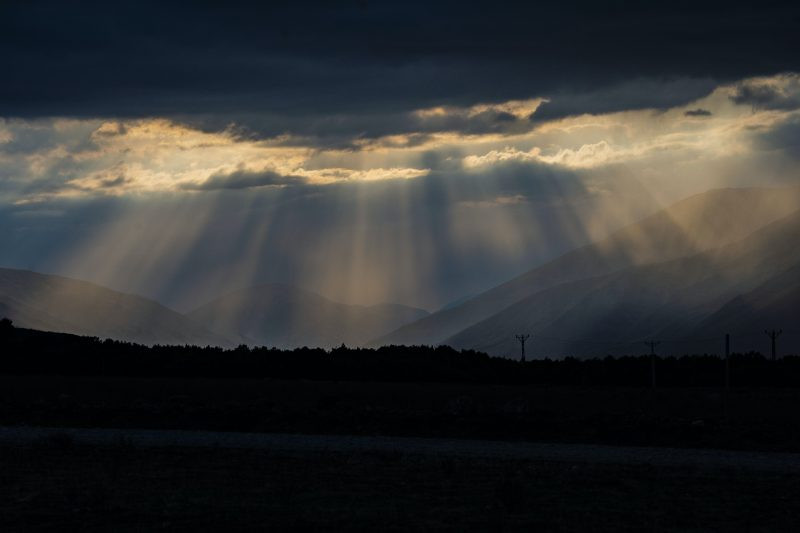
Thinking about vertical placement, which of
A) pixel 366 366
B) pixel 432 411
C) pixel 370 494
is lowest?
pixel 370 494

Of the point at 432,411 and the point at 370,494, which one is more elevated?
the point at 432,411

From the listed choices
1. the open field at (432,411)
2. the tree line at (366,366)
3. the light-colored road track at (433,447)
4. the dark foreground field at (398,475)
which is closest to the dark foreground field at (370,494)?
the dark foreground field at (398,475)

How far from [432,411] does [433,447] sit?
8502 mm

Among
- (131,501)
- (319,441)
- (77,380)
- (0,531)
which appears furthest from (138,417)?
(0,531)

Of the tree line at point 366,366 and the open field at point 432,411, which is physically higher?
the tree line at point 366,366

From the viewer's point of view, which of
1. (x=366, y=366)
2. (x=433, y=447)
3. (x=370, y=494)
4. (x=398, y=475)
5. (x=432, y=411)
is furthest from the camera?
(x=366, y=366)

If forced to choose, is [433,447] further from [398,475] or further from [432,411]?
[432,411]

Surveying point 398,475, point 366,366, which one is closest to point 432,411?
point 398,475

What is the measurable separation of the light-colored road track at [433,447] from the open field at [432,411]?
198 centimetres

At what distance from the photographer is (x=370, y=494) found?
22.1 meters

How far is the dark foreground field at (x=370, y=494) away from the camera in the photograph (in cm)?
1906

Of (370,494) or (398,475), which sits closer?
(370,494)

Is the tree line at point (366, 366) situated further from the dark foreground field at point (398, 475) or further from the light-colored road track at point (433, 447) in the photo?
the light-colored road track at point (433, 447)

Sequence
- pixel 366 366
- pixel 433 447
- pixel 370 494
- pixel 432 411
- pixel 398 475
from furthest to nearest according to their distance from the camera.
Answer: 1. pixel 366 366
2. pixel 432 411
3. pixel 433 447
4. pixel 398 475
5. pixel 370 494
